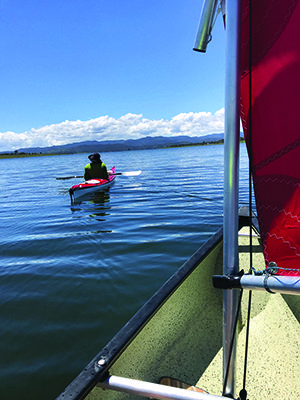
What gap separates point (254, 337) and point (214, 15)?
309cm

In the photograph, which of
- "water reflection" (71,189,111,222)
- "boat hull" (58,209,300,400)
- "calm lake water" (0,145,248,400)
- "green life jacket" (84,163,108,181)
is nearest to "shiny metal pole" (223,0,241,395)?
"calm lake water" (0,145,248,400)

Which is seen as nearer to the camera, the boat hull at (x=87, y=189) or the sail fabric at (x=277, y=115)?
the sail fabric at (x=277, y=115)

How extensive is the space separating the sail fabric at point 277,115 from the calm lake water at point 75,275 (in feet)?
0.58

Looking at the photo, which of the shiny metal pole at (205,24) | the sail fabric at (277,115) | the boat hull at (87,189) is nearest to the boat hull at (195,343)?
the sail fabric at (277,115)

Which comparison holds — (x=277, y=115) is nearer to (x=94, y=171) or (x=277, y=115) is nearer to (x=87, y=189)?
(x=87, y=189)

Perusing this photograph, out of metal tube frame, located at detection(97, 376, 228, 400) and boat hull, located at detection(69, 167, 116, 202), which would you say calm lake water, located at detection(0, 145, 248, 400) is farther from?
metal tube frame, located at detection(97, 376, 228, 400)

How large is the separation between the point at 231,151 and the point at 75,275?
5.28m

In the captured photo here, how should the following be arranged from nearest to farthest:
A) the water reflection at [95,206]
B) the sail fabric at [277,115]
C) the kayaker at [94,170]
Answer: the sail fabric at [277,115] → the water reflection at [95,206] → the kayaker at [94,170]

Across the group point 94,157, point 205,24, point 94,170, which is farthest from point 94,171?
point 205,24

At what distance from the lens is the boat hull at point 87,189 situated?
13520 millimetres

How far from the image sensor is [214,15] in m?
1.59

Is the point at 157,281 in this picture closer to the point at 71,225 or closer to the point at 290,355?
the point at 290,355

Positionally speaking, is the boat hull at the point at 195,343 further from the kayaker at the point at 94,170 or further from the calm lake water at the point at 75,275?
the kayaker at the point at 94,170

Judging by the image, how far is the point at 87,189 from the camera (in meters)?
14.0
